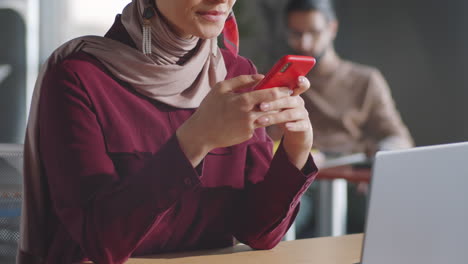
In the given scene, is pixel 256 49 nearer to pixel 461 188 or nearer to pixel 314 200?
pixel 314 200

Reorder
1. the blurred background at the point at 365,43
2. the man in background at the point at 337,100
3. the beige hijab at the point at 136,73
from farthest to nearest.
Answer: the blurred background at the point at 365,43
the man in background at the point at 337,100
the beige hijab at the point at 136,73

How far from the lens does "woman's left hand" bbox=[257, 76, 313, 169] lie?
0.92 meters

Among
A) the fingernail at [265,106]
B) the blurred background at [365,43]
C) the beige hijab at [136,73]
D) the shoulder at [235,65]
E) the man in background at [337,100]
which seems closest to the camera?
the fingernail at [265,106]

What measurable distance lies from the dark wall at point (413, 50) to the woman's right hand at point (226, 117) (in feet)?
9.33

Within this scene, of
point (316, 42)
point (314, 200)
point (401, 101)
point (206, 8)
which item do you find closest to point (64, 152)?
point (206, 8)

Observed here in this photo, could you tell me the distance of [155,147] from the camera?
1.13 metres

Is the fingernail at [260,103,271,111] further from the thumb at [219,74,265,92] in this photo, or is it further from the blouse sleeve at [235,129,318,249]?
the blouse sleeve at [235,129,318,249]

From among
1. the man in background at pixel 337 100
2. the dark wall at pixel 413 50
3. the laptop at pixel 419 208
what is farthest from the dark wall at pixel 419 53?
the laptop at pixel 419 208

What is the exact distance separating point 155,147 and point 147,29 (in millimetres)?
199

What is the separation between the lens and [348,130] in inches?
132

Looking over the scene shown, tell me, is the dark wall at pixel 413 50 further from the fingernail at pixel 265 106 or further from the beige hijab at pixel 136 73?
the fingernail at pixel 265 106

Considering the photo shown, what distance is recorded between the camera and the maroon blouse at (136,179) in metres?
0.98

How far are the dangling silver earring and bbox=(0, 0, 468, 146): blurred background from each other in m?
2.34

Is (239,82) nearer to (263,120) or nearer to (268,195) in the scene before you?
(263,120)
